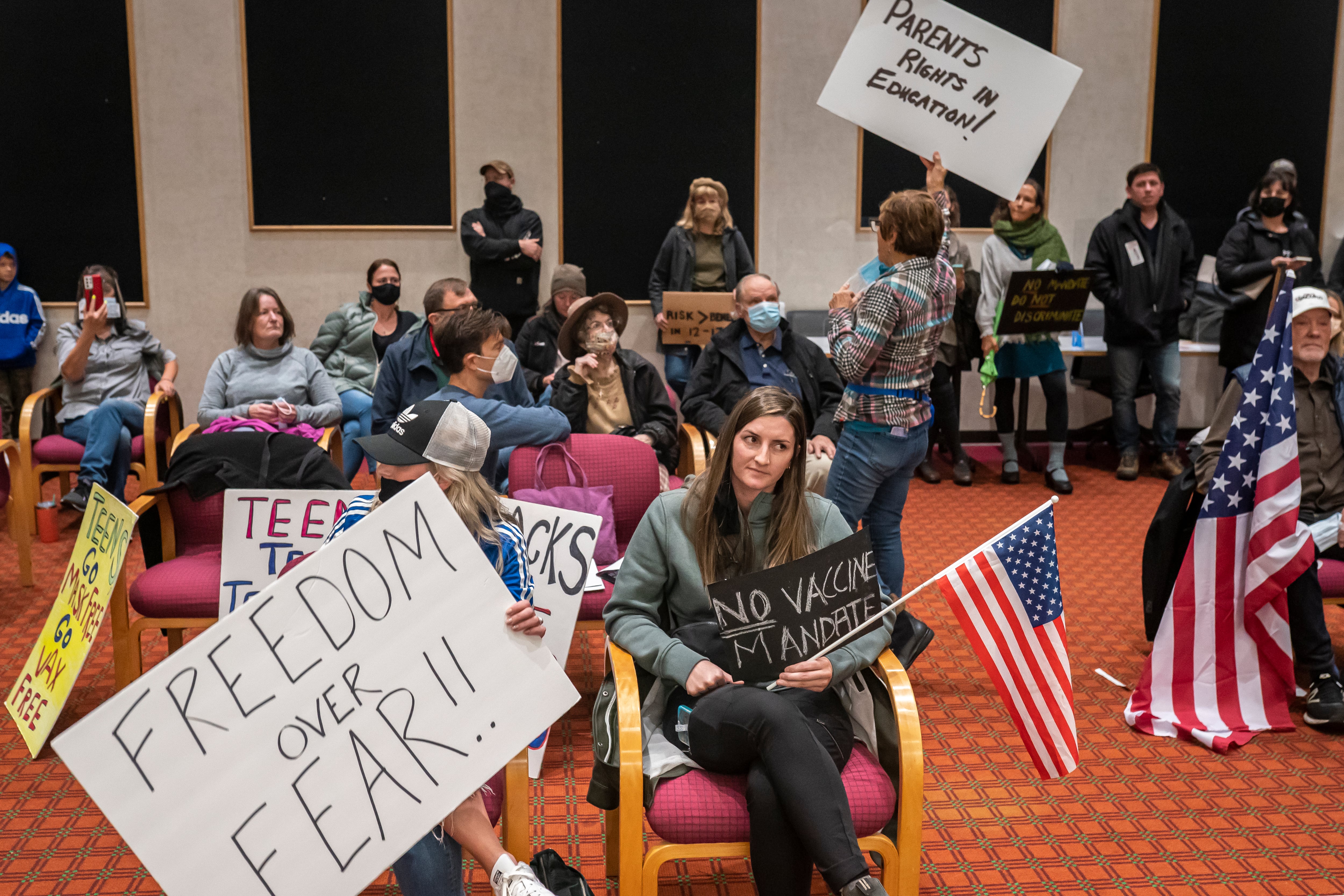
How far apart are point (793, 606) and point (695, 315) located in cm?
457

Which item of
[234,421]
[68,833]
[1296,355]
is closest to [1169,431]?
[1296,355]

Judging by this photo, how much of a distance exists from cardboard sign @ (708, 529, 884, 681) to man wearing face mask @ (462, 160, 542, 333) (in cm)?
513

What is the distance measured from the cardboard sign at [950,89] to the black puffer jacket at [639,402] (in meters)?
1.27

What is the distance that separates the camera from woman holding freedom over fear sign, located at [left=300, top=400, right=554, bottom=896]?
7.33ft

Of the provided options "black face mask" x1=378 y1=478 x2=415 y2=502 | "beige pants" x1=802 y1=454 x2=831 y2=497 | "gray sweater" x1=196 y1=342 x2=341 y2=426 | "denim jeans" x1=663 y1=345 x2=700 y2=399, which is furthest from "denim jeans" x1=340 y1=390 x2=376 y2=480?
"black face mask" x1=378 y1=478 x2=415 y2=502

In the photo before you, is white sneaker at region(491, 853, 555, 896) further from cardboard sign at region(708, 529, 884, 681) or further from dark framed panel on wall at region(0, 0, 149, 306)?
dark framed panel on wall at region(0, 0, 149, 306)

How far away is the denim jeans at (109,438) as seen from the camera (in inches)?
220

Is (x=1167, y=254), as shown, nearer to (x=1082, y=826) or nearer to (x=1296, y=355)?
(x=1296, y=355)

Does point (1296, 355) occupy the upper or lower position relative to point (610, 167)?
lower

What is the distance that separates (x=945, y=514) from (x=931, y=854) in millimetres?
3474

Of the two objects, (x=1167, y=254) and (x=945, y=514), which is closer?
(x=945, y=514)

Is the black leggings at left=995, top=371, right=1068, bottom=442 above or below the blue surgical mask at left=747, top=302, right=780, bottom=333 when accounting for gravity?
below

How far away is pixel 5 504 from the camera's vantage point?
218 inches

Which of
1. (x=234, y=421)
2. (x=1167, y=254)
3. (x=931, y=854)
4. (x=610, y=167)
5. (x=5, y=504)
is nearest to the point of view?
(x=931, y=854)
